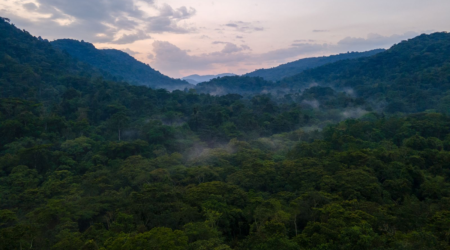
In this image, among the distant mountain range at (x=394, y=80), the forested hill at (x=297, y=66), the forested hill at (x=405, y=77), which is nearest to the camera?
the forested hill at (x=405, y=77)

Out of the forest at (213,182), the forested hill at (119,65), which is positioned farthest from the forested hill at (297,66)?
the forest at (213,182)

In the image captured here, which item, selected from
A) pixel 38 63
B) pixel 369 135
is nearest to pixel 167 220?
pixel 369 135

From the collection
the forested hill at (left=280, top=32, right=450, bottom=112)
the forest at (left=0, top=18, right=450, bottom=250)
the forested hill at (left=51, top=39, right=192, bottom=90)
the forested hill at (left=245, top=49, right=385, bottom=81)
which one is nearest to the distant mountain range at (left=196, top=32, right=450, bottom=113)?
the forested hill at (left=280, top=32, right=450, bottom=112)

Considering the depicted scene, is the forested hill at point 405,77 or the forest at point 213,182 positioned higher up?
the forested hill at point 405,77

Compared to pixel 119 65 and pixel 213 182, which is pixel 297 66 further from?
pixel 213 182

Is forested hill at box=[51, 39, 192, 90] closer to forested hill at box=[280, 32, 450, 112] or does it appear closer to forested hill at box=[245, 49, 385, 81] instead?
forested hill at box=[245, 49, 385, 81]

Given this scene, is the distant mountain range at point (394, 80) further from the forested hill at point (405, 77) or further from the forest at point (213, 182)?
the forest at point (213, 182)

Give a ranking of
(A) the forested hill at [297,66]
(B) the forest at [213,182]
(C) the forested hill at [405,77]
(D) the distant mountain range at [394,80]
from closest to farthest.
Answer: (B) the forest at [213,182] < (C) the forested hill at [405,77] < (D) the distant mountain range at [394,80] < (A) the forested hill at [297,66]

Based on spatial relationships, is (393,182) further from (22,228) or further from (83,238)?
(22,228)
